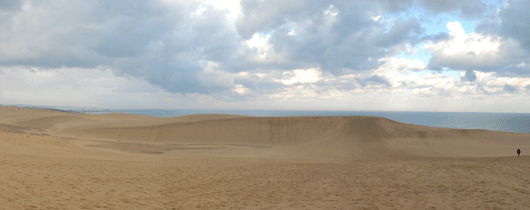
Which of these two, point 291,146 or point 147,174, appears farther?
point 291,146

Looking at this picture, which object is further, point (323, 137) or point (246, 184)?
point (323, 137)

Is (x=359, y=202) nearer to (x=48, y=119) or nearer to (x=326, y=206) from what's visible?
(x=326, y=206)

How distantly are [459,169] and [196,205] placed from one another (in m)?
11.5

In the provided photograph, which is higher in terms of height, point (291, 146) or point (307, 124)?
point (307, 124)

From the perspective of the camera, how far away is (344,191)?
931 centimetres

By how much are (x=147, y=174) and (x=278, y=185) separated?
5374 millimetres

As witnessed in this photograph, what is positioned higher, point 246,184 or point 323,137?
point 323,137

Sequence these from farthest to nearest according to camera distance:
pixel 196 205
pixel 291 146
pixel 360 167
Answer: pixel 291 146 → pixel 360 167 → pixel 196 205

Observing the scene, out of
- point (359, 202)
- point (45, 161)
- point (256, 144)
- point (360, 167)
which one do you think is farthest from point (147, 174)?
point (256, 144)

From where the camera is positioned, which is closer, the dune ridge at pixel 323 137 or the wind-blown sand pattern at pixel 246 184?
the wind-blown sand pattern at pixel 246 184

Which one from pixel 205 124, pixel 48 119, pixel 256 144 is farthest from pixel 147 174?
pixel 48 119

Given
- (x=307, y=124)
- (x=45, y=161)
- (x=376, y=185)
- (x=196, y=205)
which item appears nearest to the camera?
(x=196, y=205)

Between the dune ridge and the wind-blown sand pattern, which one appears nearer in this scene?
the wind-blown sand pattern

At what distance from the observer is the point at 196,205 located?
24.7 ft
